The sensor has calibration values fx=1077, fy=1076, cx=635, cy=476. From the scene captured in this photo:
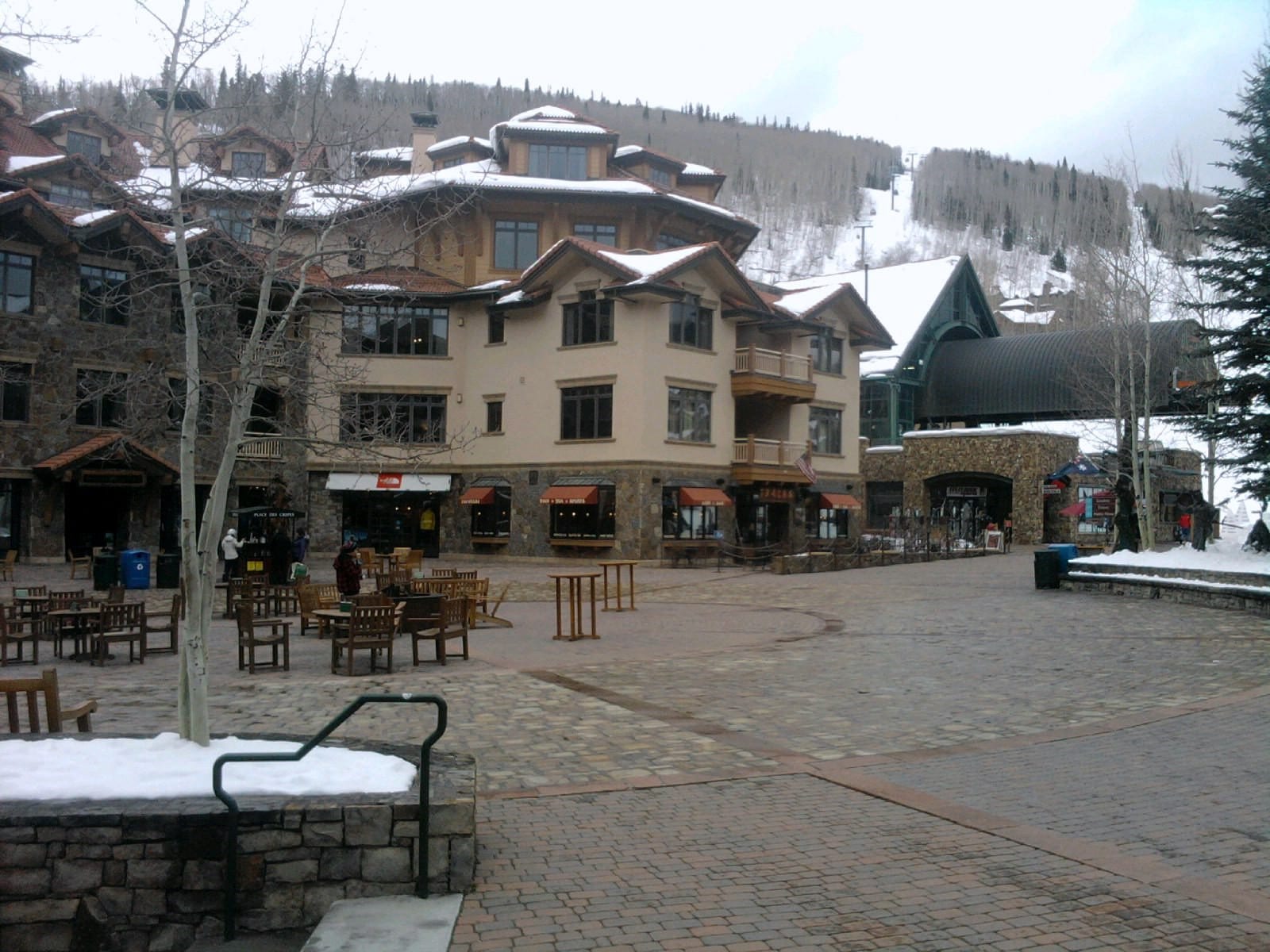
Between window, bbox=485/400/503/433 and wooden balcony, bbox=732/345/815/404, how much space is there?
8680 mm

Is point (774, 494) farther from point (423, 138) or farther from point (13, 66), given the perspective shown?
point (13, 66)

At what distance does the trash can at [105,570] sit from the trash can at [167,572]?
6.29ft

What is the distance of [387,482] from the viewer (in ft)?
130


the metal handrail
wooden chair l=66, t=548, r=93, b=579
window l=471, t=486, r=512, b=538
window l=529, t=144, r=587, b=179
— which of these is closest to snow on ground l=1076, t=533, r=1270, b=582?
the metal handrail

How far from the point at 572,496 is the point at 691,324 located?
7451 millimetres

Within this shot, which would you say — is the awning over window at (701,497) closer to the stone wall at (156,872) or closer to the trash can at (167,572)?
the trash can at (167,572)

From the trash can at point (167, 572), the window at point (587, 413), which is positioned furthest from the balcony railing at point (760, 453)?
the trash can at point (167, 572)

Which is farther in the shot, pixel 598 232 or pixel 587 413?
pixel 598 232

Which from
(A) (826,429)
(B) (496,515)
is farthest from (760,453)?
(B) (496,515)

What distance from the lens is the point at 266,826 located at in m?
5.63

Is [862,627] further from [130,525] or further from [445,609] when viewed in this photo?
[130,525]

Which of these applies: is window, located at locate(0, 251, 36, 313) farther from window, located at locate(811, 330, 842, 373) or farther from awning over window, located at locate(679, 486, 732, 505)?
window, located at locate(811, 330, 842, 373)

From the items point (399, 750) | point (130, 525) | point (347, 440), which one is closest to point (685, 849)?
point (399, 750)

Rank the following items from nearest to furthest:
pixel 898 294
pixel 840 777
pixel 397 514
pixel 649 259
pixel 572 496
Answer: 1. pixel 840 777
2. pixel 572 496
3. pixel 649 259
4. pixel 397 514
5. pixel 898 294
